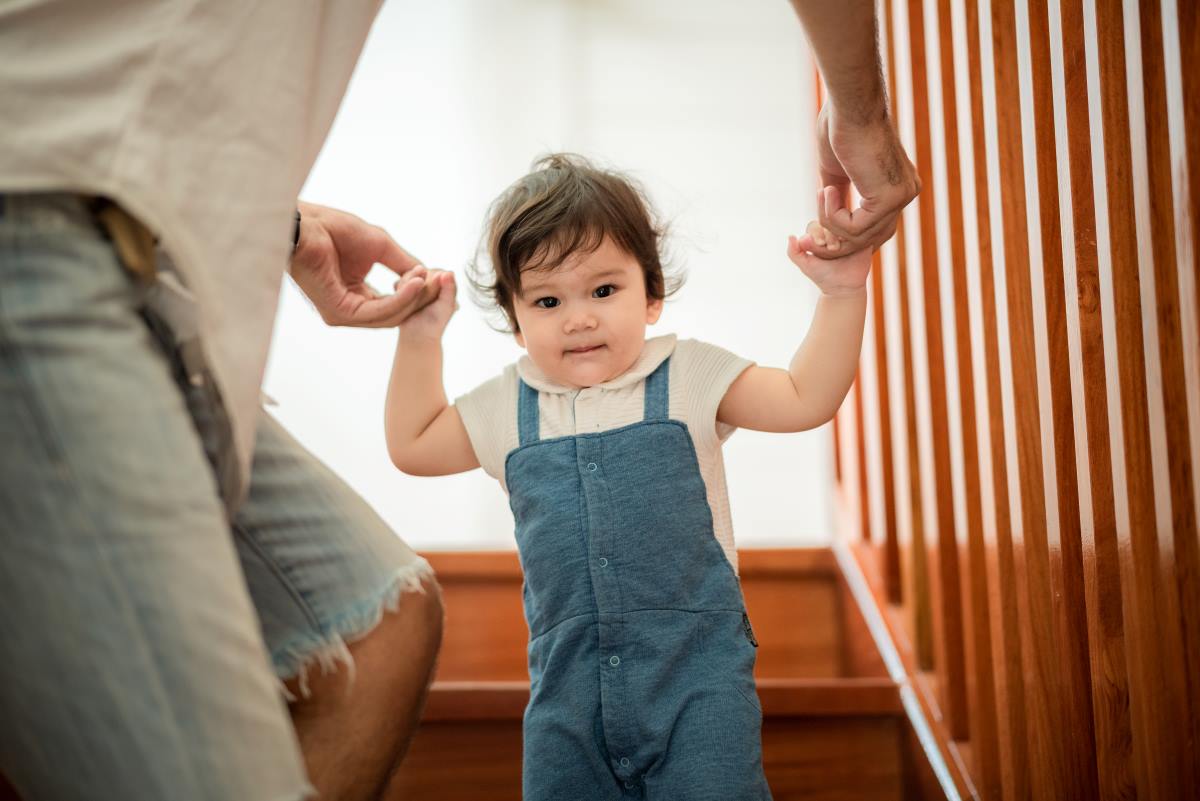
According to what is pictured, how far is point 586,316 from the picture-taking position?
129cm

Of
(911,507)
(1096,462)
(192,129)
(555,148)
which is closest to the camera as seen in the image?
(192,129)

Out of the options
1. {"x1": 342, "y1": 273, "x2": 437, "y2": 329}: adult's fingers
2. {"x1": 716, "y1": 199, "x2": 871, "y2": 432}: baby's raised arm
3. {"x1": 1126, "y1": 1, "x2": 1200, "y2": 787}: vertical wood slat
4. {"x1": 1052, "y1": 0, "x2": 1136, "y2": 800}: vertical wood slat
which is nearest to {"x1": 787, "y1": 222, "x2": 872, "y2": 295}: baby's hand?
{"x1": 716, "y1": 199, "x2": 871, "y2": 432}: baby's raised arm

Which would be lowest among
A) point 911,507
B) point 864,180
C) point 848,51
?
point 911,507

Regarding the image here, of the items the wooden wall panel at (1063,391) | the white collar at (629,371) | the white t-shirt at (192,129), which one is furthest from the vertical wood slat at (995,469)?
the white t-shirt at (192,129)

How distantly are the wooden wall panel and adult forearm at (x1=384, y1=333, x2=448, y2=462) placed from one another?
66cm

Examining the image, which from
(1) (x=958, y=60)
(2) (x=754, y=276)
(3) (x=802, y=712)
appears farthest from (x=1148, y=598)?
(2) (x=754, y=276)

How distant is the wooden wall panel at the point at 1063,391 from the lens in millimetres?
939

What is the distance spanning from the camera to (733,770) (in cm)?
116

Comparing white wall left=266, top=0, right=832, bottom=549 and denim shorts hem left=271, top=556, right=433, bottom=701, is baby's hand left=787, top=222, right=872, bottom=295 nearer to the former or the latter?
denim shorts hem left=271, top=556, right=433, bottom=701

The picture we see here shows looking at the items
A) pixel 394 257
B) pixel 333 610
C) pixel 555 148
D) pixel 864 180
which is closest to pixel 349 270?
pixel 394 257

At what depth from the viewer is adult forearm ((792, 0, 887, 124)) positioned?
105 centimetres

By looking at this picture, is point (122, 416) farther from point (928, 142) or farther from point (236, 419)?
point (928, 142)

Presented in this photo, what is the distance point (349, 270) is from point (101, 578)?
0.76 metres

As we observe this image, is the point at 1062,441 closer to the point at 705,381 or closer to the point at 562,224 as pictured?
the point at 705,381
